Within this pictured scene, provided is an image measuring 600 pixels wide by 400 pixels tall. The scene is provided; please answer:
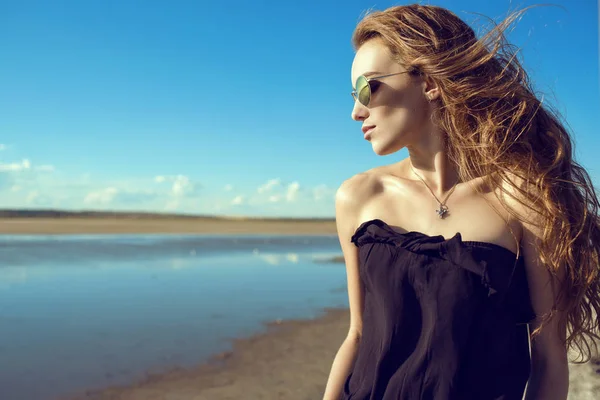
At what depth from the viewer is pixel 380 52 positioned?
1952 mm

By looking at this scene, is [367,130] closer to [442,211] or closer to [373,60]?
Answer: [373,60]

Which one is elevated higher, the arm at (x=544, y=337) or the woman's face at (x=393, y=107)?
the woman's face at (x=393, y=107)

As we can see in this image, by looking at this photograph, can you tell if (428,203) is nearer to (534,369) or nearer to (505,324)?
(505,324)

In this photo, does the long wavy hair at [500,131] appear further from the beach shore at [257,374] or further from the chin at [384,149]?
the beach shore at [257,374]

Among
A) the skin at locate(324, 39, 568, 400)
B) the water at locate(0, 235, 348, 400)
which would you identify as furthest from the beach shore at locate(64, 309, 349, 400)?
the skin at locate(324, 39, 568, 400)

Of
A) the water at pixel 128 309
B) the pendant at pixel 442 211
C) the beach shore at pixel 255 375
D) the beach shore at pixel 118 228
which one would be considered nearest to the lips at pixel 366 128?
the pendant at pixel 442 211

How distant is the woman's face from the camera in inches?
75.1

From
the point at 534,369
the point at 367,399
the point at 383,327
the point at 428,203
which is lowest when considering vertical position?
the point at 367,399

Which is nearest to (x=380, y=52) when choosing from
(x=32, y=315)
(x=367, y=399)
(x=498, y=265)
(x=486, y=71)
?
(x=486, y=71)

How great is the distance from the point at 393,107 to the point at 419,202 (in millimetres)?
355

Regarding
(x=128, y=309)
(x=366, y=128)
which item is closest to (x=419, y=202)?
(x=366, y=128)

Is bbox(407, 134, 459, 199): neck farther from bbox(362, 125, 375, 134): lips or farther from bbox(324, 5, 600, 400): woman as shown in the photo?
bbox(362, 125, 375, 134): lips

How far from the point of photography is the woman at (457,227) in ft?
5.59

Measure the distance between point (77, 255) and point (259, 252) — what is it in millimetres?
6254
